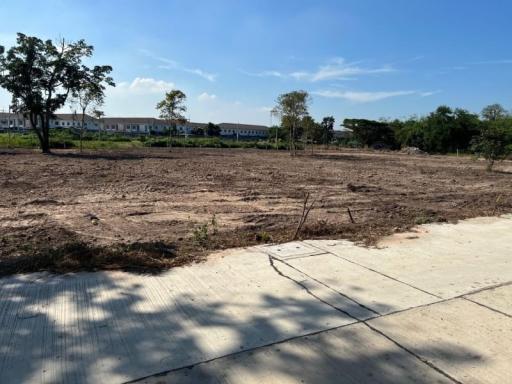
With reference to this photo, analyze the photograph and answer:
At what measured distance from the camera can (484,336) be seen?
3256 mm

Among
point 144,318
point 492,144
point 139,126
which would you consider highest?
point 139,126

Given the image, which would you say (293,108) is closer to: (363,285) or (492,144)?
(492,144)

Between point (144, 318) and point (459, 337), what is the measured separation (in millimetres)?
2341

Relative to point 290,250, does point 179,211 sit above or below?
below

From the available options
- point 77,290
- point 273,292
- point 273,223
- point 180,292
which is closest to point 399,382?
point 273,292

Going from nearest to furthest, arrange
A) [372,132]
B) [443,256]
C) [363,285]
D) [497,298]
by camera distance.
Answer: [497,298]
[363,285]
[443,256]
[372,132]

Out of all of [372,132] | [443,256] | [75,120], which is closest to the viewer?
[443,256]

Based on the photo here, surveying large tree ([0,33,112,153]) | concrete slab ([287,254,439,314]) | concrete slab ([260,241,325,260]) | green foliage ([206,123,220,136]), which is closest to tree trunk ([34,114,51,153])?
large tree ([0,33,112,153])

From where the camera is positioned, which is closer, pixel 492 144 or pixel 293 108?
pixel 492 144

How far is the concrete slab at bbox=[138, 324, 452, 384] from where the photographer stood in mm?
2678

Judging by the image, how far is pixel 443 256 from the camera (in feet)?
17.6

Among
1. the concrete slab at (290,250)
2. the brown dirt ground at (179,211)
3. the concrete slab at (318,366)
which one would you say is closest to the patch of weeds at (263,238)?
the brown dirt ground at (179,211)

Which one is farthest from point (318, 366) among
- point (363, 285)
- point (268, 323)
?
point (363, 285)

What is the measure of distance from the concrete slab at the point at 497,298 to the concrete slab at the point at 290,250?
1.84m
